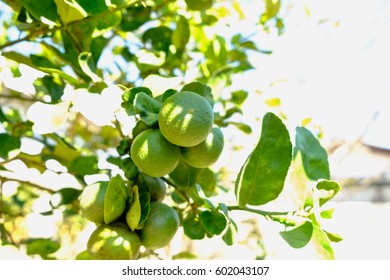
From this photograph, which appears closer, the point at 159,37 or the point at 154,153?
the point at 154,153

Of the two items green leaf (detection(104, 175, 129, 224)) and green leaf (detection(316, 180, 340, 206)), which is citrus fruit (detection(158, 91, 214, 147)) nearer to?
green leaf (detection(104, 175, 129, 224))

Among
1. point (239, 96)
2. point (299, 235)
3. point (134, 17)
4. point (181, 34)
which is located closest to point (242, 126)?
point (239, 96)

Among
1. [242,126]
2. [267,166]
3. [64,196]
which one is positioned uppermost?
[267,166]

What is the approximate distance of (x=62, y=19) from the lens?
84 centimetres

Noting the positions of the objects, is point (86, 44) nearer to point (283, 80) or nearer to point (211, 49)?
point (211, 49)

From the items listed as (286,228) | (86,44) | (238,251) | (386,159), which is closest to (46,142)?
(86,44)

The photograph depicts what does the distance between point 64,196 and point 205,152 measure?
537mm

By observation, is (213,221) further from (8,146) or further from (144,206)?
(8,146)

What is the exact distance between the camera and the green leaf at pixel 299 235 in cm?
72

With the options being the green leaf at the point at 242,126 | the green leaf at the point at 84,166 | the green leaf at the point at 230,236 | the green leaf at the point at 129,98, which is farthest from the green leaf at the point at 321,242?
the green leaf at the point at 84,166

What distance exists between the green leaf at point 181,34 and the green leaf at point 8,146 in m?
→ 0.48

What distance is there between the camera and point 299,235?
731 millimetres

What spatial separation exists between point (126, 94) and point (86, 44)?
29 cm

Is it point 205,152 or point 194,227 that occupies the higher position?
point 205,152
